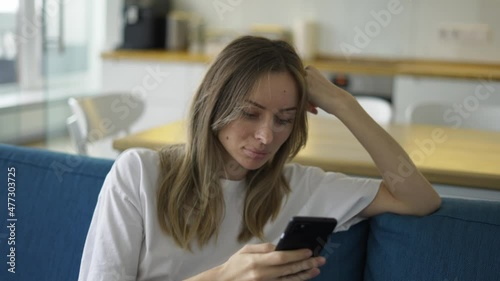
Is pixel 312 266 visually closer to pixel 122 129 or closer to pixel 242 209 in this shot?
pixel 242 209

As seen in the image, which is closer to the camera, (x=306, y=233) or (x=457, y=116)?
(x=306, y=233)

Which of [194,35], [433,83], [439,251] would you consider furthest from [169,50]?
[439,251]

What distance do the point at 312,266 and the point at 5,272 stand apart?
0.88 metres

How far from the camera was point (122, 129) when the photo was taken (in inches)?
124

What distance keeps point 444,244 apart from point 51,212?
3.07 feet

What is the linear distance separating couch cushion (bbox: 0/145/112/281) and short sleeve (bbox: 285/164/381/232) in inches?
19.7

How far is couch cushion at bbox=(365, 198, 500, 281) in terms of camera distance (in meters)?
1.47

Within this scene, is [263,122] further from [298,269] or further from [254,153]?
[298,269]

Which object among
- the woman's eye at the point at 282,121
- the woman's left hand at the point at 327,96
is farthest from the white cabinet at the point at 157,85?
the woman's eye at the point at 282,121

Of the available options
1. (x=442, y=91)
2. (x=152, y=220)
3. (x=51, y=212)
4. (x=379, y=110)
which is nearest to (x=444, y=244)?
(x=152, y=220)

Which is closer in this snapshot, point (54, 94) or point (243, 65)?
point (243, 65)

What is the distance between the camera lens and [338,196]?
1567mm

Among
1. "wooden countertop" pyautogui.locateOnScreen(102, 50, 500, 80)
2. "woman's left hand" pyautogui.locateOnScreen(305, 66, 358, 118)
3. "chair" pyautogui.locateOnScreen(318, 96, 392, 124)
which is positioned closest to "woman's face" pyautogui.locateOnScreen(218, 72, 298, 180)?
"woman's left hand" pyautogui.locateOnScreen(305, 66, 358, 118)

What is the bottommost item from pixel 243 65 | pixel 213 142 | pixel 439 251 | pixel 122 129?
pixel 122 129
